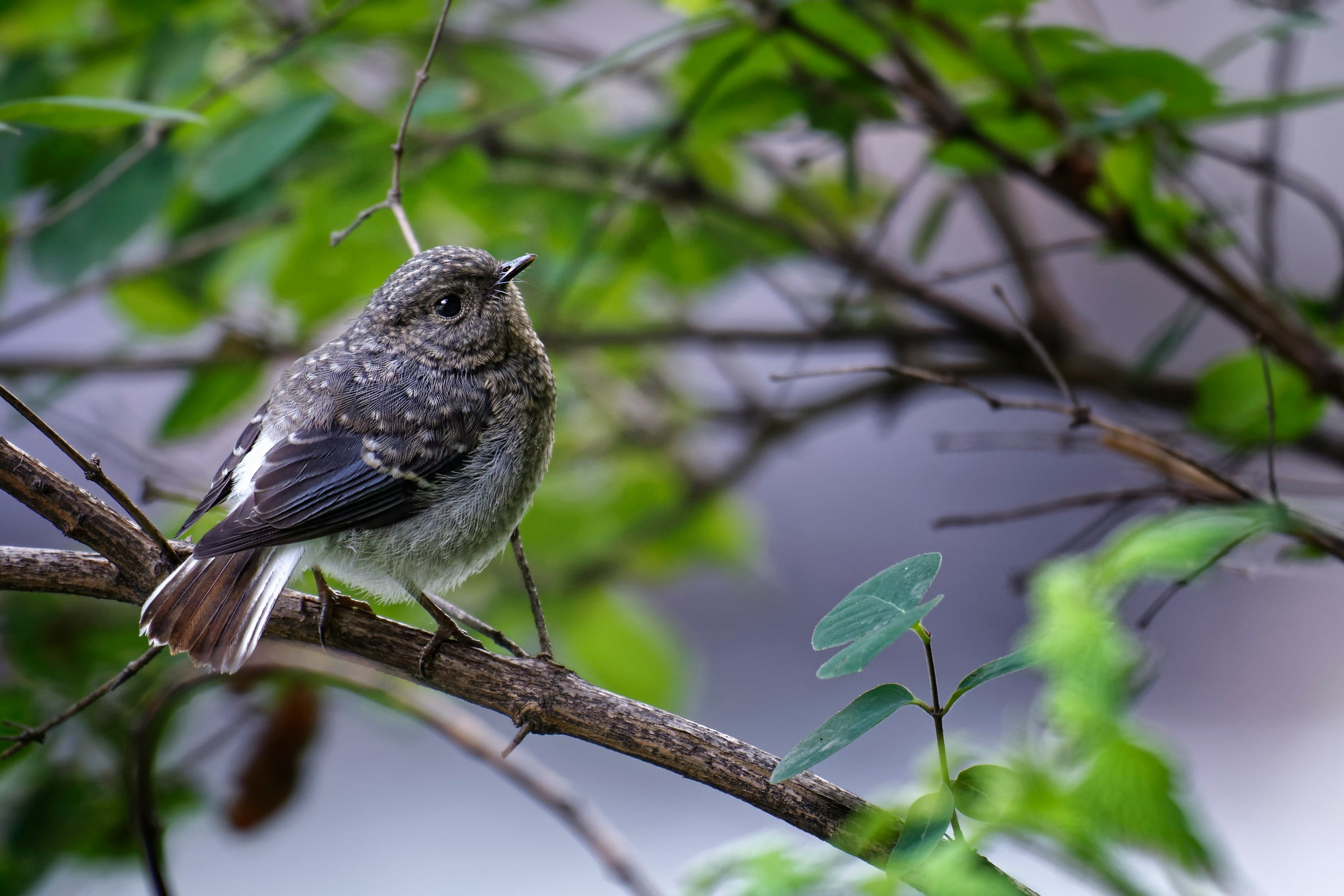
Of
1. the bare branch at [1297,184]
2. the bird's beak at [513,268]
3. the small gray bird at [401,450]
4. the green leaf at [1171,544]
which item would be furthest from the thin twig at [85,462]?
the bare branch at [1297,184]

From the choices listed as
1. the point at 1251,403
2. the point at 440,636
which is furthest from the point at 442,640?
the point at 1251,403

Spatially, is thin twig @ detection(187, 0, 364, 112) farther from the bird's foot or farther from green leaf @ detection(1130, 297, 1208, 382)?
green leaf @ detection(1130, 297, 1208, 382)

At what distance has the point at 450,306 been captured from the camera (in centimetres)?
205

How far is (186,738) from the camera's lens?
2.55 metres

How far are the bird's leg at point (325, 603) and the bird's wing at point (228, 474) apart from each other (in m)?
0.20

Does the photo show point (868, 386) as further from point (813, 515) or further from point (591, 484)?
point (813, 515)

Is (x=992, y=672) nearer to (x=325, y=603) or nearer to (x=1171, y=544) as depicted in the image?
(x=1171, y=544)

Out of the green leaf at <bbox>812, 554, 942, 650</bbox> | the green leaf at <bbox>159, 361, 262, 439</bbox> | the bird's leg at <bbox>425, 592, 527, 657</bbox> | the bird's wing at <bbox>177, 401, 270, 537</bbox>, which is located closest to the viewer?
the green leaf at <bbox>812, 554, 942, 650</bbox>

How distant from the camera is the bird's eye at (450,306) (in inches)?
80.3

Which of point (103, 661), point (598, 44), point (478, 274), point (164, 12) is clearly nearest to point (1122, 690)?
point (478, 274)

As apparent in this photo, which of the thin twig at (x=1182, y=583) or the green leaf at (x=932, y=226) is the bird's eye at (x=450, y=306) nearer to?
the green leaf at (x=932, y=226)

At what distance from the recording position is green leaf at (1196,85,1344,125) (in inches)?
70.7

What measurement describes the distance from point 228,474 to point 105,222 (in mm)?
606

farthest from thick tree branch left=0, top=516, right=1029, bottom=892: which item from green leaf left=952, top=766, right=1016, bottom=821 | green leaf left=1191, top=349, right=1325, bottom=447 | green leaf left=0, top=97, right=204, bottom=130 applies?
green leaf left=1191, top=349, right=1325, bottom=447
